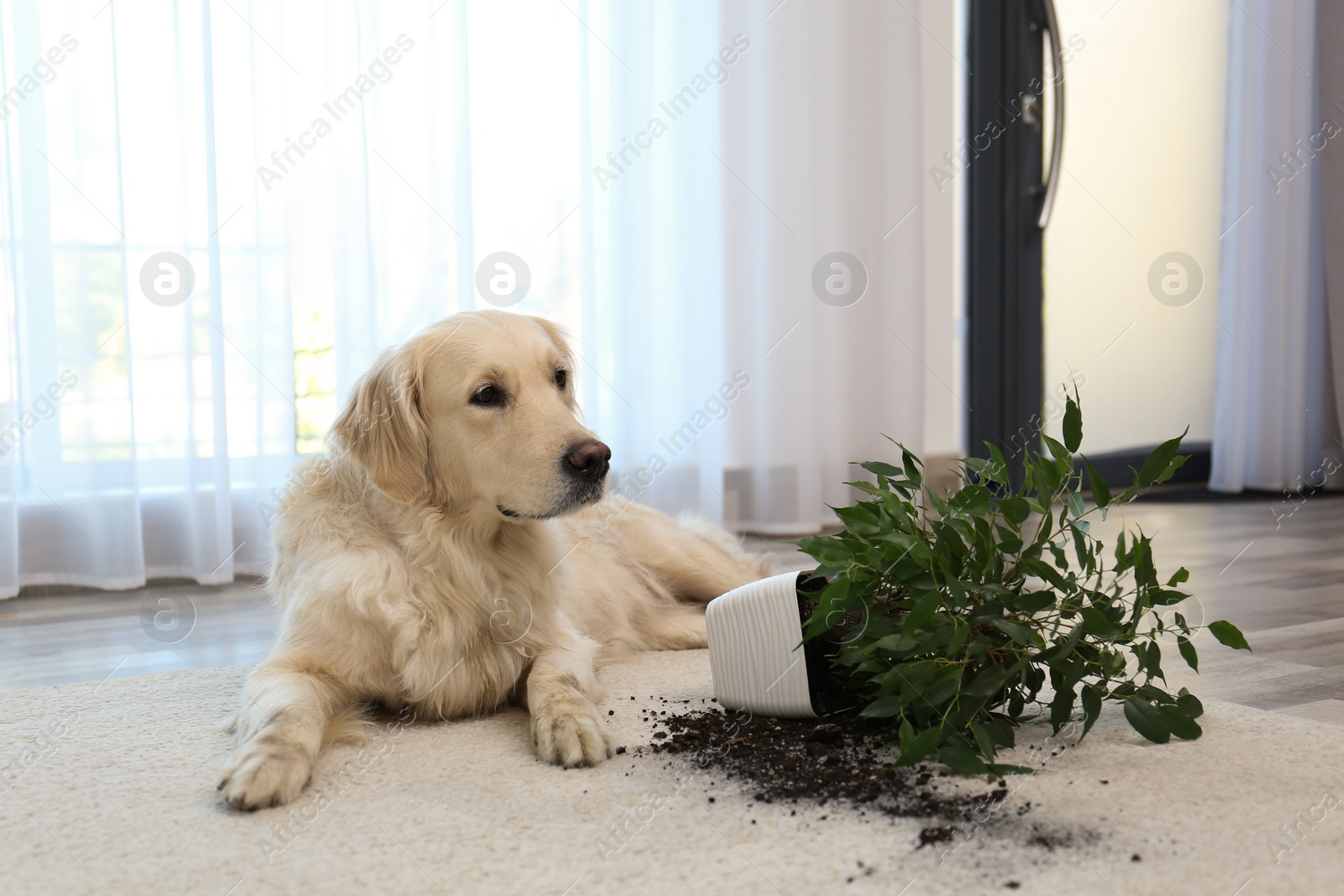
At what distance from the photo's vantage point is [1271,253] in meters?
5.53

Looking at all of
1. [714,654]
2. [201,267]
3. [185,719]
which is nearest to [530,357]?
[714,654]

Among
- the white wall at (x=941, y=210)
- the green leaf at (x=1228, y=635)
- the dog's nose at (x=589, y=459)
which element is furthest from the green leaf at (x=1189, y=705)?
the white wall at (x=941, y=210)

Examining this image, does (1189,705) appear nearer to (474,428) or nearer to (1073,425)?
(1073,425)

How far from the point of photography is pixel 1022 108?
16.4ft

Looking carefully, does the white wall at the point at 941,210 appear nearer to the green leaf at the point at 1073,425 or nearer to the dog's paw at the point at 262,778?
the green leaf at the point at 1073,425

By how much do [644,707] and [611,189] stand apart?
2.62 metres

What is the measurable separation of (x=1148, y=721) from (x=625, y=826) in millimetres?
800

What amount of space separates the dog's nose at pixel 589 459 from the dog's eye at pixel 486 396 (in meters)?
0.18

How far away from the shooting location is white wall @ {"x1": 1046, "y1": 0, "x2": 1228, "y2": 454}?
18.0 ft

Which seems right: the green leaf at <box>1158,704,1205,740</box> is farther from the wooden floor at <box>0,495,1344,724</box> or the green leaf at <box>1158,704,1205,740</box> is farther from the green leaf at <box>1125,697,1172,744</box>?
the wooden floor at <box>0,495,1344,724</box>

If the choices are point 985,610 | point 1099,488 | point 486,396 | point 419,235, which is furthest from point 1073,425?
point 419,235

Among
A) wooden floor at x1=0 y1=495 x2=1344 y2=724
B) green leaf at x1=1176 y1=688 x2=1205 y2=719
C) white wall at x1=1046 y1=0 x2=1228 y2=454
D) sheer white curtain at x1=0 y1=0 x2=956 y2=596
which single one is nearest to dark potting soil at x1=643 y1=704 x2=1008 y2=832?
green leaf at x1=1176 y1=688 x2=1205 y2=719

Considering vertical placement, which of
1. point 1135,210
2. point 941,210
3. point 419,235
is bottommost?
point 419,235

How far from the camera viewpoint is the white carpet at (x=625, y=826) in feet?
3.77
